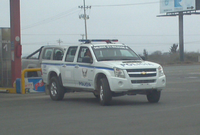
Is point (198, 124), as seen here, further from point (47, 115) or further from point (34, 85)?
point (34, 85)

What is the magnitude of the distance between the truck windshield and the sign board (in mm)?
57820

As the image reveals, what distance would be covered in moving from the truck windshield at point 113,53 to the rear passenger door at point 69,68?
1.14 meters

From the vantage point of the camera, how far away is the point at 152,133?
7.89 metres

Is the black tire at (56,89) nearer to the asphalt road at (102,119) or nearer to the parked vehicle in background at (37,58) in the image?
the asphalt road at (102,119)

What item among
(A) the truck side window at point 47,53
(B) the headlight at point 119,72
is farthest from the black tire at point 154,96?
(A) the truck side window at point 47,53

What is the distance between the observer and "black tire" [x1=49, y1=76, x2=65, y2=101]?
48.4 feet

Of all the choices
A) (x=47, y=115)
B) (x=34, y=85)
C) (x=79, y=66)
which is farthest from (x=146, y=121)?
(x=34, y=85)

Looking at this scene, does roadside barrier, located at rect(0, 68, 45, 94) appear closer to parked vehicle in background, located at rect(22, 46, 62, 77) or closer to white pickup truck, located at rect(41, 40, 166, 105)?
white pickup truck, located at rect(41, 40, 166, 105)

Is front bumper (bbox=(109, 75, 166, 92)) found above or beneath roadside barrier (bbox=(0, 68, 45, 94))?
above

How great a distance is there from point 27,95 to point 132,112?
8.19m

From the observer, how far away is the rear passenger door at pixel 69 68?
14195 mm

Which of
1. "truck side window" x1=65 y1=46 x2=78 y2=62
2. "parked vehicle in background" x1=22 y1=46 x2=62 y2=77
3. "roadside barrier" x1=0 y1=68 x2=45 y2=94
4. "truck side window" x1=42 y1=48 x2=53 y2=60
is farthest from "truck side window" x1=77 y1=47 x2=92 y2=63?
"truck side window" x1=42 y1=48 x2=53 y2=60

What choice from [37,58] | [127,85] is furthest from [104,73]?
[37,58]

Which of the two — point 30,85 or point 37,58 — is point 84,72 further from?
point 37,58
